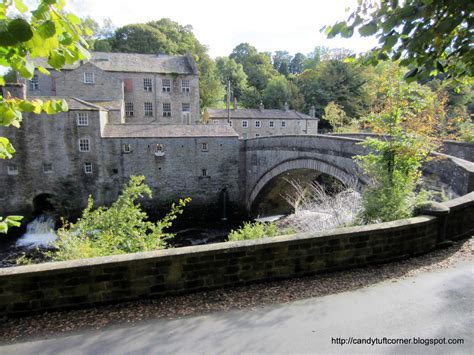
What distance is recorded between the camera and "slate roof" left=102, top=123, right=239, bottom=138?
84.1 feet

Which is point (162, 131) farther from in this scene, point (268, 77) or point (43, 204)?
point (268, 77)

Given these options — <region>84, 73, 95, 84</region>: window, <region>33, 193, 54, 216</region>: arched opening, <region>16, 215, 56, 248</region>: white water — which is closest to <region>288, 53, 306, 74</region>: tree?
<region>84, 73, 95, 84</region>: window

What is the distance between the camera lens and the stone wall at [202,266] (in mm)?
4258

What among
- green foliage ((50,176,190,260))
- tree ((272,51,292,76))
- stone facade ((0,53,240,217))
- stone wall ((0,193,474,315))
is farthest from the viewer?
→ tree ((272,51,292,76))

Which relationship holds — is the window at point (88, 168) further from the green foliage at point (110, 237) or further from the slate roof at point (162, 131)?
the green foliage at point (110, 237)

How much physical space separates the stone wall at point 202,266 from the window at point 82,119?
2243 centimetres

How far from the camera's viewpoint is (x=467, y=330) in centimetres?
368

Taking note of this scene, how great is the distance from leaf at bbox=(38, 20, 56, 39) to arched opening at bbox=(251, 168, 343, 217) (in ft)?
66.2

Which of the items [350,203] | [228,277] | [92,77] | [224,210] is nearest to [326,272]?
[228,277]

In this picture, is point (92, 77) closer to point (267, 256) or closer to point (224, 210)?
point (224, 210)

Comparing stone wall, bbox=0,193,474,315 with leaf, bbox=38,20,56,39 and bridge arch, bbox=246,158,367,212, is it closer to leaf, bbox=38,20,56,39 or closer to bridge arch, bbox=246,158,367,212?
leaf, bbox=38,20,56,39

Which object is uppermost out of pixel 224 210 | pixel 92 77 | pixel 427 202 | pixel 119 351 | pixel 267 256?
pixel 92 77

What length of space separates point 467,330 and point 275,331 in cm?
211

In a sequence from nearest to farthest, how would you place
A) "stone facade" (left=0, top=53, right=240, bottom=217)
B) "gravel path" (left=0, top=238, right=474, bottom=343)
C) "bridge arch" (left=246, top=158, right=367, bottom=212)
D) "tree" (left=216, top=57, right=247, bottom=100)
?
"gravel path" (left=0, top=238, right=474, bottom=343)
"bridge arch" (left=246, top=158, right=367, bottom=212)
"stone facade" (left=0, top=53, right=240, bottom=217)
"tree" (left=216, top=57, right=247, bottom=100)
